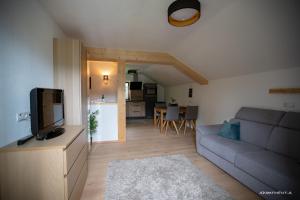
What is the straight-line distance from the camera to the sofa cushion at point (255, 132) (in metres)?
2.21

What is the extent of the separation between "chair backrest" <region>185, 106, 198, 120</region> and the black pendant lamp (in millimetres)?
3021

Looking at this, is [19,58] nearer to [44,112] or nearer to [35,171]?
[44,112]

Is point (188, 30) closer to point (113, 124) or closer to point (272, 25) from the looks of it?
point (272, 25)

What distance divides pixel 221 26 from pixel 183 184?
244 cm

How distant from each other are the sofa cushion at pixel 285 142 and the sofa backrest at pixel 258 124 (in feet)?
0.30

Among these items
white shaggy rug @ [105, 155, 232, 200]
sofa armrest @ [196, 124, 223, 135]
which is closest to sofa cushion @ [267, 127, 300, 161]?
sofa armrest @ [196, 124, 223, 135]

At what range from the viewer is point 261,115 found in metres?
2.43

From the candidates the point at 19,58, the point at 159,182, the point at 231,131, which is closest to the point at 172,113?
the point at 231,131

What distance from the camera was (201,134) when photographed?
288 centimetres

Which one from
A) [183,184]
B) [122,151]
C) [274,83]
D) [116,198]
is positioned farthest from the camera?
[122,151]

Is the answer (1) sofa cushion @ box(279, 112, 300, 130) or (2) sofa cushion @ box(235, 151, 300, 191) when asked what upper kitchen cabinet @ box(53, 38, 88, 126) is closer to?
(2) sofa cushion @ box(235, 151, 300, 191)

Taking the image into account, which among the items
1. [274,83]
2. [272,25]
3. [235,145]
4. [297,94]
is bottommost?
[235,145]

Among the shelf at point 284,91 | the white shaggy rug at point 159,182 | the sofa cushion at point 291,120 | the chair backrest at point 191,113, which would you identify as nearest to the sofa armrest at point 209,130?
the white shaggy rug at point 159,182

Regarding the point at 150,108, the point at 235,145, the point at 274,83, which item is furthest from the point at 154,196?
the point at 150,108
